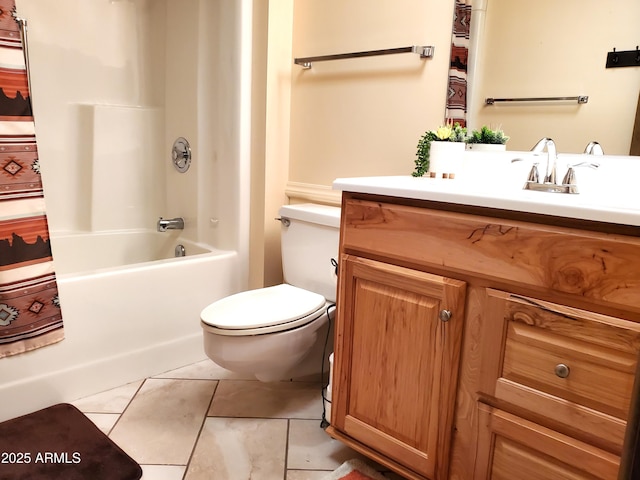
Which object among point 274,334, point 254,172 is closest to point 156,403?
point 274,334

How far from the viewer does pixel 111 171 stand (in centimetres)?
249

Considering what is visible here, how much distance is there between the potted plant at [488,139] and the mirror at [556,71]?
2cm

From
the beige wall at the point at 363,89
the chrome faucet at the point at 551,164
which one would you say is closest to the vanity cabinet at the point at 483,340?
the chrome faucet at the point at 551,164

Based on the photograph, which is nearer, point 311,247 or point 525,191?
point 525,191

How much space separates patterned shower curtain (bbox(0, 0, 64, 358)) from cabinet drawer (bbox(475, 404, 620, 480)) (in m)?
1.43

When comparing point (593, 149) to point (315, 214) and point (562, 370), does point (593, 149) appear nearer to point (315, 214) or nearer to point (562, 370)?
point (562, 370)

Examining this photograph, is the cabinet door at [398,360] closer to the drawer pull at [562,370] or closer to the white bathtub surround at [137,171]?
the drawer pull at [562,370]

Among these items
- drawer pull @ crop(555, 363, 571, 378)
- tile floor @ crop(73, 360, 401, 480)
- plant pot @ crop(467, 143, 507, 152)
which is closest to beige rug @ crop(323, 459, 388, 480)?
tile floor @ crop(73, 360, 401, 480)

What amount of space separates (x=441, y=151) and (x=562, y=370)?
32.2 inches

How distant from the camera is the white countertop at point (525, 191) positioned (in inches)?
36.5

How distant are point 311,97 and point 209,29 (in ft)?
1.93

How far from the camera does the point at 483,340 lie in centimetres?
111

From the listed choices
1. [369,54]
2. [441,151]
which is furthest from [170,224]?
[441,151]

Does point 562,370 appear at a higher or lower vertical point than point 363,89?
lower
